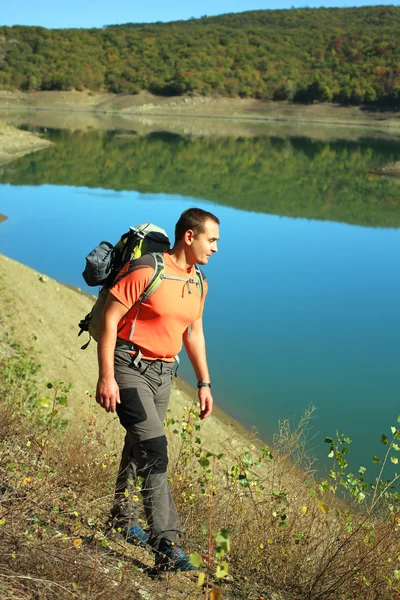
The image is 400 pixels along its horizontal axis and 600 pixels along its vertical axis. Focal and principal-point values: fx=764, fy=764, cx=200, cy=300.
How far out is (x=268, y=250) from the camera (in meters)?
17.1

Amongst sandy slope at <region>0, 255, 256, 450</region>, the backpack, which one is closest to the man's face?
the backpack

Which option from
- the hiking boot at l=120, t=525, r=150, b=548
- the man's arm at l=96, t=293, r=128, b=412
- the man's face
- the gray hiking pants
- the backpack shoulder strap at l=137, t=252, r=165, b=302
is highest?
the man's face

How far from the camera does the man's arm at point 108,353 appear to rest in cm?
316

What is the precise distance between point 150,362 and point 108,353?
24cm

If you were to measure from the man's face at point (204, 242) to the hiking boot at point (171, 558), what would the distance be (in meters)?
1.22

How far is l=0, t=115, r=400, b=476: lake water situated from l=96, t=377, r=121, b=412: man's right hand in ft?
6.21

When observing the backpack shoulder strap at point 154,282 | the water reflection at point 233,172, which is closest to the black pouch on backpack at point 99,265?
the backpack shoulder strap at point 154,282

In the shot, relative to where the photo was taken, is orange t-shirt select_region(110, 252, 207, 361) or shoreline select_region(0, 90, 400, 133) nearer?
orange t-shirt select_region(110, 252, 207, 361)

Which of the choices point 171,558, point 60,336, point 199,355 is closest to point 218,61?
point 60,336

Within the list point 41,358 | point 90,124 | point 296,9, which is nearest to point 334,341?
point 41,358

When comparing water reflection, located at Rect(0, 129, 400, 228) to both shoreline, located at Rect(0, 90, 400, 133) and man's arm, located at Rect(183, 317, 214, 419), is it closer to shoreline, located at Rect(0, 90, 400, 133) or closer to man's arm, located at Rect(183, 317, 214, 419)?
man's arm, located at Rect(183, 317, 214, 419)

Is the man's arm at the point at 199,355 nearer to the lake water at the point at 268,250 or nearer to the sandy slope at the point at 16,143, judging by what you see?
the lake water at the point at 268,250

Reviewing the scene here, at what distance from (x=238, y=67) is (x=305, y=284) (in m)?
85.2

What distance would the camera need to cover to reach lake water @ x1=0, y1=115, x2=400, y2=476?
8.84m
